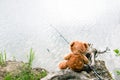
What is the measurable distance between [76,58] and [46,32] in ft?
165

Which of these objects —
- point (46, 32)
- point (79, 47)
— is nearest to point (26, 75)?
point (79, 47)

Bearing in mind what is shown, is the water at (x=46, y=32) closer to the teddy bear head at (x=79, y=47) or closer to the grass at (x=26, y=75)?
the grass at (x=26, y=75)

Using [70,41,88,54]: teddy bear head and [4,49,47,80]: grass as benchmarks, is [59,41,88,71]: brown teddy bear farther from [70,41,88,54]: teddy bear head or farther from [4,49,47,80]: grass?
[4,49,47,80]: grass

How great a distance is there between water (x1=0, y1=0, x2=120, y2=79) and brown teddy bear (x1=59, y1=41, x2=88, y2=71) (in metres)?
33.8

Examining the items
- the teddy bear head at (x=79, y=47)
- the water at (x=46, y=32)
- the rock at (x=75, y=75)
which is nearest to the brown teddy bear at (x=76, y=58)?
the teddy bear head at (x=79, y=47)

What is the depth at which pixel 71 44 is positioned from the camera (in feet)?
30.7

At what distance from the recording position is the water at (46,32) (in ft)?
163

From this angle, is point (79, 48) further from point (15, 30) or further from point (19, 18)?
point (19, 18)

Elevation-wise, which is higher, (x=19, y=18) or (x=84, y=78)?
(x=19, y=18)

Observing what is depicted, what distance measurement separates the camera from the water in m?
49.6

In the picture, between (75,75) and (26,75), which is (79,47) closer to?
(75,75)

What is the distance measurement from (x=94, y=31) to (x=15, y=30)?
14.5 m

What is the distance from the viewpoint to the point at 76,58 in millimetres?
8875

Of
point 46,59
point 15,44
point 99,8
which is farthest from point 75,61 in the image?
point 99,8
